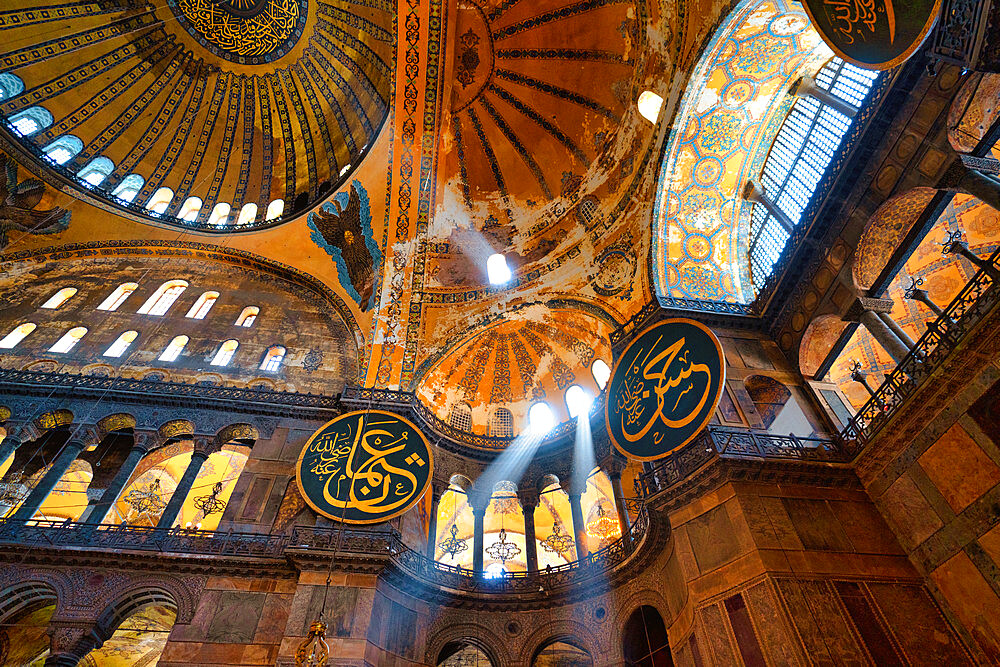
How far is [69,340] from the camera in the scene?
34.9 ft

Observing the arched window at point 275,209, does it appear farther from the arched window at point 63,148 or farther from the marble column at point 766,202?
the marble column at point 766,202

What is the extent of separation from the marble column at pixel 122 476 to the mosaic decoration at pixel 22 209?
21.9 ft

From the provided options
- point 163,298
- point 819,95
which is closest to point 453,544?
point 163,298

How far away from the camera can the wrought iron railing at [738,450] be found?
23.0 ft

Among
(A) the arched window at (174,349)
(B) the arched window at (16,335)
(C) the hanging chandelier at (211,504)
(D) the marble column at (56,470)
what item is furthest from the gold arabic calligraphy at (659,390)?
(B) the arched window at (16,335)

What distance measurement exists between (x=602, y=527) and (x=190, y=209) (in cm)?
1409

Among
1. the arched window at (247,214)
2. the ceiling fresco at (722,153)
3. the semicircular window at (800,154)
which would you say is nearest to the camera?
the semicircular window at (800,154)

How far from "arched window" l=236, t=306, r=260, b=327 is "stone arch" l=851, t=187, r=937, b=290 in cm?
1252

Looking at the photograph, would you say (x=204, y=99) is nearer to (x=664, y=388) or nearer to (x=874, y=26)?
(x=664, y=388)

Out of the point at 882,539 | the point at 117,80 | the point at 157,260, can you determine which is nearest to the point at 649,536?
the point at 882,539

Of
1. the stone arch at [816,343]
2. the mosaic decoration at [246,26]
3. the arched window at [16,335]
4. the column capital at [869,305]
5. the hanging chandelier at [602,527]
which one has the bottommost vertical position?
the hanging chandelier at [602,527]

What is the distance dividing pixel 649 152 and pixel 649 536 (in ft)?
24.3

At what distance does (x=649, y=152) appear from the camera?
1032 centimetres

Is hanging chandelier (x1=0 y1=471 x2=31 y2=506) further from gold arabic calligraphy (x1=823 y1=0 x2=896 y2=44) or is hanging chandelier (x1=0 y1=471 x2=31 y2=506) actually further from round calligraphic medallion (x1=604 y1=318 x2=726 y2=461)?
gold arabic calligraphy (x1=823 y1=0 x2=896 y2=44)
